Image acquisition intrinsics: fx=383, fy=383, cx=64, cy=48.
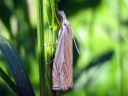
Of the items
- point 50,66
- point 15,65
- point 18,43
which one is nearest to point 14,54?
point 15,65

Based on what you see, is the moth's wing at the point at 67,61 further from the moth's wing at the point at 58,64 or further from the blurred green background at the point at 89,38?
the blurred green background at the point at 89,38

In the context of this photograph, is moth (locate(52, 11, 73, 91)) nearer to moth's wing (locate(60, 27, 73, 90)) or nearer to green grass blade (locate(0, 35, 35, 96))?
moth's wing (locate(60, 27, 73, 90))

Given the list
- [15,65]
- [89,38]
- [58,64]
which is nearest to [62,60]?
[58,64]

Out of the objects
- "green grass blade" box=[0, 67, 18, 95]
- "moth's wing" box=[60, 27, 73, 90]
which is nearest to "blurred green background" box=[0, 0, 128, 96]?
"moth's wing" box=[60, 27, 73, 90]

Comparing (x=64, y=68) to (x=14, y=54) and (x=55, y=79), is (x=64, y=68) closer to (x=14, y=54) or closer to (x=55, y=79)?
(x=55, y=79)

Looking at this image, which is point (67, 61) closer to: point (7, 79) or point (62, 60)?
point (62, 60)

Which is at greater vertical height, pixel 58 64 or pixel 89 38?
pixel 58 64
